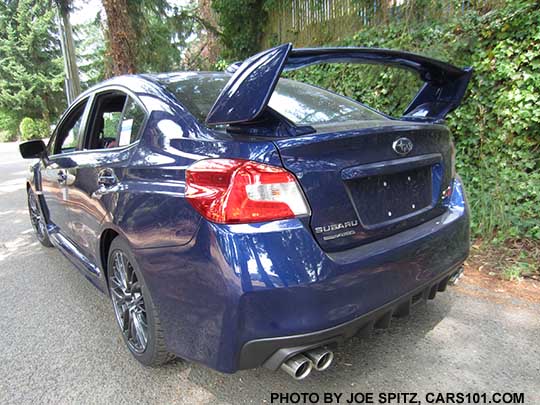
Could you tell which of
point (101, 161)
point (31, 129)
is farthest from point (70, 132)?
point (31, 129)

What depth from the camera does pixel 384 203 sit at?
180cm

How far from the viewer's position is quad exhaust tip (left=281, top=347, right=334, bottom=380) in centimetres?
155

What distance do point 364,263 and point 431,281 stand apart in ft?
1.65

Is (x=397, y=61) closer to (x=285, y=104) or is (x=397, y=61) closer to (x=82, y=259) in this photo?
(x=285, y=104)

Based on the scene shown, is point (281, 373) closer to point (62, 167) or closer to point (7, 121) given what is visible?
point (62, 167)

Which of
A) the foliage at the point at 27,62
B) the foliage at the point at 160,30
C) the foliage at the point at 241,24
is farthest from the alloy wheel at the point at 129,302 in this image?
the foliage at the point at 27,62

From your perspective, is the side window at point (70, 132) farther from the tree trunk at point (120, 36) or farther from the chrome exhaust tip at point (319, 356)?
the tree trunk at point (120, 36)

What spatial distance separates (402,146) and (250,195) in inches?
32.1

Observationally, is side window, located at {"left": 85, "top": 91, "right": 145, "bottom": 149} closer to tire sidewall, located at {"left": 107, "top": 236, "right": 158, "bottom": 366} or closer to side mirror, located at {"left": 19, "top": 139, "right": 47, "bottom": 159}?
tire sidewall, located at {"left": 107, "top": 236, "right": 158, "bottom": 366}

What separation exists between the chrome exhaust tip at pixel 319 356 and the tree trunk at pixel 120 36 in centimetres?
790

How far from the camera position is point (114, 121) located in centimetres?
271

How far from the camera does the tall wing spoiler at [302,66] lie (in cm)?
157

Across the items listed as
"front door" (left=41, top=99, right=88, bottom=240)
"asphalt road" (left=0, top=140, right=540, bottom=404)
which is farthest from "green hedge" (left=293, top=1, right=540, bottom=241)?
"front door" (left=41, top=99, right=88, bottom=240)

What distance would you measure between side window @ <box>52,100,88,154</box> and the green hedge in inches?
143
